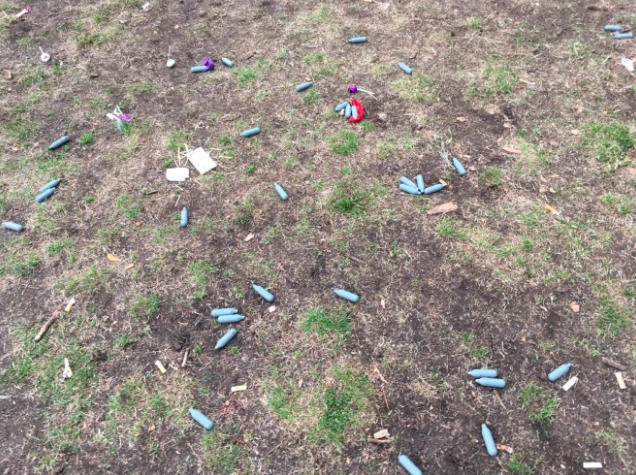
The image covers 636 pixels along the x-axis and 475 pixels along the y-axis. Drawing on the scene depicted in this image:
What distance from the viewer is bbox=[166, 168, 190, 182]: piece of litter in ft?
18.0

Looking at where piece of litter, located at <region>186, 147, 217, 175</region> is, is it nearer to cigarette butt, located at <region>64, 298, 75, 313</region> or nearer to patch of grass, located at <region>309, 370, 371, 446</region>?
cigarette butt, located at <region>64, 298, 75, 313</region>

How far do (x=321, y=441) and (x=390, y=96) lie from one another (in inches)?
159

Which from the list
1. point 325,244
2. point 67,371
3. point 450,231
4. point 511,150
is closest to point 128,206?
point 67,371

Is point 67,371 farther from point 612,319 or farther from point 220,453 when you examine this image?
point 612,319

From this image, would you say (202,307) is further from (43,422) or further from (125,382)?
(43,422)

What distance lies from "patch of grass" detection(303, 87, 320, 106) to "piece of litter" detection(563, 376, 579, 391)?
13.1 feet

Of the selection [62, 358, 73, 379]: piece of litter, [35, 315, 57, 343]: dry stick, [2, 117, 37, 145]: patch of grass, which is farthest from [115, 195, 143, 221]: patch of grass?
[2, 117, 37, 145]: patch of grass

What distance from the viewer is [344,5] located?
7242 mm

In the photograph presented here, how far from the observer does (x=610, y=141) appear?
5461mm

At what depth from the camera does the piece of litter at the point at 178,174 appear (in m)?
5.48

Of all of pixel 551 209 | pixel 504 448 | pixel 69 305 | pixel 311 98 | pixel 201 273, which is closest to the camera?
pixel 504 448

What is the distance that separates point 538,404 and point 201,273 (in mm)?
3102

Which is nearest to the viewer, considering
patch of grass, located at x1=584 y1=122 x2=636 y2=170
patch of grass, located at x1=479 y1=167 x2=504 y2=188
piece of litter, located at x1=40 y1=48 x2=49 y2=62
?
patch of grass, located at x1=479 y1=167 x2=504 y2=188

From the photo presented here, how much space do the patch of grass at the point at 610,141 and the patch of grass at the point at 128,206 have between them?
4883 millimetres
